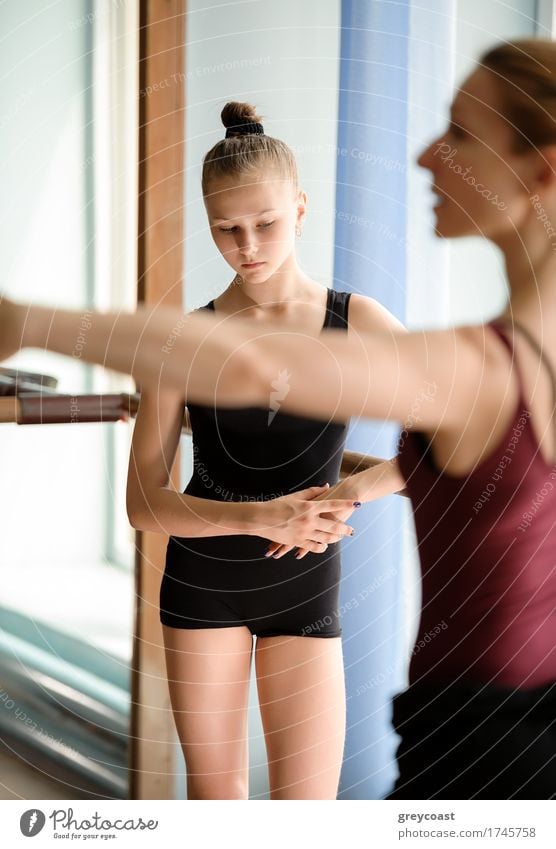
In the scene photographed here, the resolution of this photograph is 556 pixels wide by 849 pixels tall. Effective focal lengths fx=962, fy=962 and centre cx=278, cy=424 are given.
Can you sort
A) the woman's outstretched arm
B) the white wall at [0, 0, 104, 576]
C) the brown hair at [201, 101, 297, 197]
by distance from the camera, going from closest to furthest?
the woman's outstretched arm → the brown hair at [201, 101, 297, 197] → the white wall at [0, 0, 104, 576]

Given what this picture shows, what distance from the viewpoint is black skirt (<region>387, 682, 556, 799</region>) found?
0.51 meters

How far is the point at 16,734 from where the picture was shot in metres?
0.87

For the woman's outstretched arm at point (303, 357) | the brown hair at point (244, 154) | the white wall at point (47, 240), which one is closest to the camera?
the woman's outstretched arm at point (303, 357)

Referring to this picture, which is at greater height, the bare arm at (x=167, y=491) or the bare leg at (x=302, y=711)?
the bare arm at (x=167, y=491)

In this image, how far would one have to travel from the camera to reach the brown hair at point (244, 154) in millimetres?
583

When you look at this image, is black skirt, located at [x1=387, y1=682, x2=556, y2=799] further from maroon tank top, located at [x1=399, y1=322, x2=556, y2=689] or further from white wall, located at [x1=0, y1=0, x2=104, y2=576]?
white wall, located at [x1=0, y1=0, x2=104, y2=576]

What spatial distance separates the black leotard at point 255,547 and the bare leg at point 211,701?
13 mm

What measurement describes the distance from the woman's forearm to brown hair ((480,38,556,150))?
0.28 metres

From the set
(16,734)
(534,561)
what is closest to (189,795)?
(16,734)

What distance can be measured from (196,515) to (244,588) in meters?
0.06

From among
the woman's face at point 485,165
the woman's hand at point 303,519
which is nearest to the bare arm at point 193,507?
the woman's hand at point 303,519
